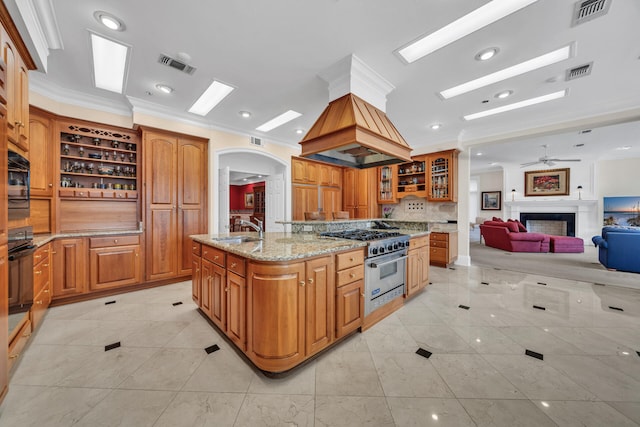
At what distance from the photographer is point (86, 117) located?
3.29m

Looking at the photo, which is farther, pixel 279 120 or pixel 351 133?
pixel 279 120

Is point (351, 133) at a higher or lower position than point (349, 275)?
higher

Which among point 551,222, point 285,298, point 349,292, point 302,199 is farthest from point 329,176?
point 551,222

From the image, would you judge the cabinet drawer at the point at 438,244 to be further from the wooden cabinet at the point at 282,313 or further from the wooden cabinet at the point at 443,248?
the wooden cabinet at the point at 282,313

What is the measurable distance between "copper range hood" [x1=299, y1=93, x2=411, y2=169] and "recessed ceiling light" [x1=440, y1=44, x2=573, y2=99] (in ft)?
3.63

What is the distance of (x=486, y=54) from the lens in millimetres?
2344

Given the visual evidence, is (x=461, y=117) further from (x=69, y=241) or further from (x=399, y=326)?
(x=69, y=241)

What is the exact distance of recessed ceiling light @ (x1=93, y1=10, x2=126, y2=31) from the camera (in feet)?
6.21

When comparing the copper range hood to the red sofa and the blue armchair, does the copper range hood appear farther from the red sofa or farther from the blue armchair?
the red sofa

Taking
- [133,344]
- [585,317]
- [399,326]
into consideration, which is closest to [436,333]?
[399,326]

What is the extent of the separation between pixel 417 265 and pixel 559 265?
4.20 meters

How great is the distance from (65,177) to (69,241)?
101cm

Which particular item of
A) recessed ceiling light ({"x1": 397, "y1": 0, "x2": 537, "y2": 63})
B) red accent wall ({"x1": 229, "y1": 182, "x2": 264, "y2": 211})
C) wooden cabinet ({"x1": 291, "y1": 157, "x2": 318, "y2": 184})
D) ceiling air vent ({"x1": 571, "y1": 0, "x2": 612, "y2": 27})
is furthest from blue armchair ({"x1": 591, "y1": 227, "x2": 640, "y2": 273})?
red accent wall ({"x1": 229, "y1": 182, "x2": 264, "y2": 211})

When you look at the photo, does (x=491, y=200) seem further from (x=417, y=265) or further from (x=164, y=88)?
(x=164, y=88)
